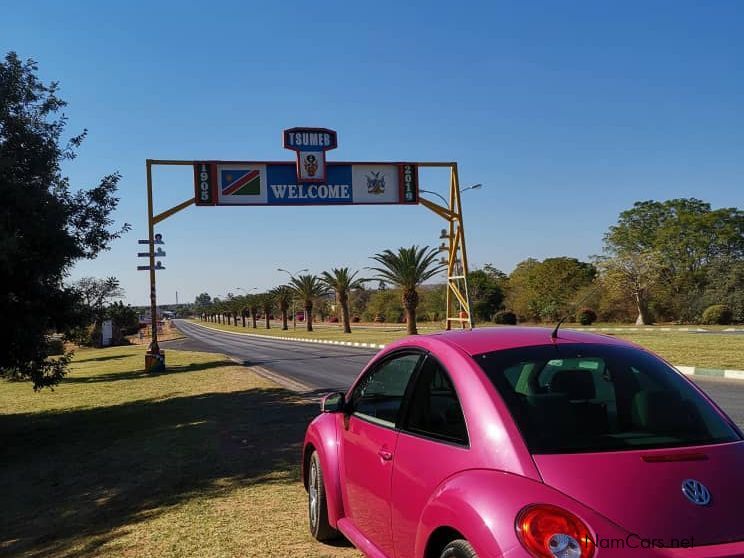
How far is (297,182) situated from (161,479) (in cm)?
1632

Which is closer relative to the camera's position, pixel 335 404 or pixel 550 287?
pixel 335 404

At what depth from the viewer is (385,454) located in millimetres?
3334

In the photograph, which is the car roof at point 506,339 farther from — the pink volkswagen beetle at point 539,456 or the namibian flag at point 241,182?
the namibian flag at point 241,182

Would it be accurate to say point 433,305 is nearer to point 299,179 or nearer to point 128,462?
point 299,179

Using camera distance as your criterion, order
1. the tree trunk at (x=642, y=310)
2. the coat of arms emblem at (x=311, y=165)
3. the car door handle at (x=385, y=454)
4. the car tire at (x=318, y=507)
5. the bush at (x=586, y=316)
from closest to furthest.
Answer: the car door handle at (x=385, y=454)
the car tire at (x=318, y=507)
the coat of arms emblem at (x=311, y=165)
the tree trunk at (x=642, y=310)
the bush at (x=586, y=316)

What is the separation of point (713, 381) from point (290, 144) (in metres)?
14.7

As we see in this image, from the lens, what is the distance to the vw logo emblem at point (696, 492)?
89.4 inches

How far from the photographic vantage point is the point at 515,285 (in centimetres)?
6350

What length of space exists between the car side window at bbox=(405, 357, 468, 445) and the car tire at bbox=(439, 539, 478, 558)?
42 centimetres

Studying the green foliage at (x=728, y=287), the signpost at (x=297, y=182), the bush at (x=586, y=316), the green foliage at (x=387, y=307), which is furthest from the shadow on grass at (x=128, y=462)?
the green foliage at (x=387, y=307)

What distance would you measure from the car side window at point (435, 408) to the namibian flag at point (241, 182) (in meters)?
19.4

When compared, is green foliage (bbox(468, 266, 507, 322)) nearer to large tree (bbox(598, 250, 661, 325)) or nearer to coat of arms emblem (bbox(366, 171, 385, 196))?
large tree (bbox(598, 250, 661, 325))

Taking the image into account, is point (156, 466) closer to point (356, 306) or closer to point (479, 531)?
point (479, 531)

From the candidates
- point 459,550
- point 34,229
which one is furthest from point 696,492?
point 34,229
